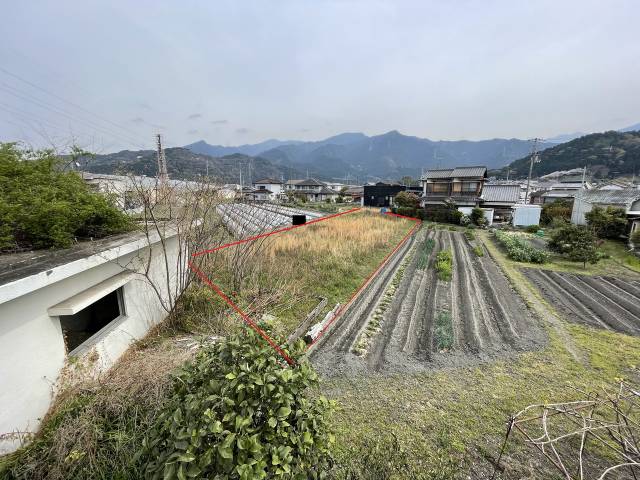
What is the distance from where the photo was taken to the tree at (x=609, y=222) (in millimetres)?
15195

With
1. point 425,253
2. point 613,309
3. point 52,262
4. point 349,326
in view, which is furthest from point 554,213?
point 52,262

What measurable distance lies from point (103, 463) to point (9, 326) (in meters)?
1.61

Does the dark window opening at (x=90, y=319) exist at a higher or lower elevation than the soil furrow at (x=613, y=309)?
higher

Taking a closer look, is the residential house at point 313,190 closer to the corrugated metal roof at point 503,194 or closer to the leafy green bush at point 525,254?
the corrugated metal roof at point 503,194

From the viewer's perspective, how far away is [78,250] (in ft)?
11.9

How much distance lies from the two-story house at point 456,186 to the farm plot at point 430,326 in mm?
20257

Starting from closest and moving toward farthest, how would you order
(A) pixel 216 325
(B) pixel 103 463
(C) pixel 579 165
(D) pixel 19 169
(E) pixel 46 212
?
(B) pixel 103 463, (E) pixel 46 212, (D) pixel 19 169, (A) pixel 216 325, (C) pixel 579 165

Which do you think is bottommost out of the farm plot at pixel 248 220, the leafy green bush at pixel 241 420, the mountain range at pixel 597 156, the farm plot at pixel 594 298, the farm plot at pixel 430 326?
the farm plot at pixel 594 298

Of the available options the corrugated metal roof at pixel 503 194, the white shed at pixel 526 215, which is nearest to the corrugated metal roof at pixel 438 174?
the corrugated metal roof at pixel 503 194

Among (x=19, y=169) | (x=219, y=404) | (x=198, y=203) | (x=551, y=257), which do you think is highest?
(x=19, y=169)

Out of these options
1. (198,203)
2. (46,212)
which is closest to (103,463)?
(46,212)

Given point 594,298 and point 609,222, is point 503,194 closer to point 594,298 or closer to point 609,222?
point 609,222

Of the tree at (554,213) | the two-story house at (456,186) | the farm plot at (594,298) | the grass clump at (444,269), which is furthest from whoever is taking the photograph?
the two-story house at (456,186)

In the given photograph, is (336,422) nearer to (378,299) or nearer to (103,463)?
(103,463)
